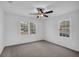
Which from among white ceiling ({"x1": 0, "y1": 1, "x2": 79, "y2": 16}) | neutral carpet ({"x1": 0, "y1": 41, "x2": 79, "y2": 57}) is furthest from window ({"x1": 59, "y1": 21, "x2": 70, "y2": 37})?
white ceiling ({"x1": 0, "y1": 1, "x2": 79, "y2": 16})

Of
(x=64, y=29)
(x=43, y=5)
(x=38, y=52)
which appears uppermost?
(x=43, y=5)

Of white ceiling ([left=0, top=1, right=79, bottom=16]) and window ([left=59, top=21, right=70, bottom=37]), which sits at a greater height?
white ceiling ([left=0, top=1, right=79, bottom=16])

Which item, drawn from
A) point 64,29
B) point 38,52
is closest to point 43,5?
point 38,52

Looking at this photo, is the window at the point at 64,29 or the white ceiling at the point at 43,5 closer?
the white ceiling at the point at 43,5

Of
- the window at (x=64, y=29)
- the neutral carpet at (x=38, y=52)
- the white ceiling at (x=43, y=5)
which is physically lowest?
the neutral carpet at (x=38, y=52)

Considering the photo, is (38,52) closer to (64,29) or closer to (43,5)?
(43,5)

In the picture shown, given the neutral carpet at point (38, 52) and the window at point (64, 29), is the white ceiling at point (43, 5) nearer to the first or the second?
the window at point (64, 29)

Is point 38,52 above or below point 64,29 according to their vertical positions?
below

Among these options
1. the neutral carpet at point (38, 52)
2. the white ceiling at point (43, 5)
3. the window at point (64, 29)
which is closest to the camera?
the white ceiling at point (43, 5)

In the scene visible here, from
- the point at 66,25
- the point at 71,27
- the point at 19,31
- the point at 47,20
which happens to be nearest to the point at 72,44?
the point at 71,27

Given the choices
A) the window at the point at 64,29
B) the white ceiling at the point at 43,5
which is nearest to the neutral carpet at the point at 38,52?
the window at the point at 64,29

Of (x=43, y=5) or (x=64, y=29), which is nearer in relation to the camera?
(x=43, y=5)

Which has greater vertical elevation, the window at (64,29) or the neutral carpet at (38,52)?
the window at (64,29)

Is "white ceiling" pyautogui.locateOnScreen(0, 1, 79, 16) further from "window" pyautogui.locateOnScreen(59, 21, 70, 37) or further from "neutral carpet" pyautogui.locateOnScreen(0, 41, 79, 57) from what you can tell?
A: "neutral carpet" pyautogui.locateOnScreen(0, 41, 79, 57)
